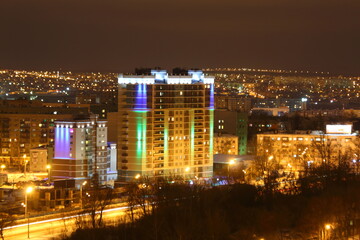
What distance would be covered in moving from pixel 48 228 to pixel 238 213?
4089mm

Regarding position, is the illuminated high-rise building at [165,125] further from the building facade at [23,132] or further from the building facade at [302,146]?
the building facade at [23,132]

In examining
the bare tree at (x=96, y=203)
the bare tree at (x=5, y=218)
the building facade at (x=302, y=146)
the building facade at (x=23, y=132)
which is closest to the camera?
the bare tree at (x=5, y=218)

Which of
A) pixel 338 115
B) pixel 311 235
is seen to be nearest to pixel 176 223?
pixel 311 235

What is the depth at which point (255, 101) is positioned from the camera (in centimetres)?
6731

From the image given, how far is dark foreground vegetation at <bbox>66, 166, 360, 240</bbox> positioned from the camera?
17297 millimetres

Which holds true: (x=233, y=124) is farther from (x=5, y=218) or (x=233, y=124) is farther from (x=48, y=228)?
(x=48, y=228)

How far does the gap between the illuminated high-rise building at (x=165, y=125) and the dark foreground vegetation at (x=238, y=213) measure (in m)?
4.43

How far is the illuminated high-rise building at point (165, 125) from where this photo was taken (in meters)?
27.2

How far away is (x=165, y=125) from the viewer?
28.0 meters

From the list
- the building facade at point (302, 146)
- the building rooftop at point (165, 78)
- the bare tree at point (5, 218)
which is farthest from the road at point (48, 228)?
the building facade at point (302, 146)

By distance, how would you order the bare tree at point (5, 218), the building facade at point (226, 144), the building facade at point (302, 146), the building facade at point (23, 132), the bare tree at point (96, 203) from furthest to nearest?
the building facade at point (226, 144) < the building facade at point (23, 132) < the building facade at point (302, 146) < the bare tree at point (96, 203) < the bare tree at point (5, 218)

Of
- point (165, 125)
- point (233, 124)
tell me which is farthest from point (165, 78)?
point (233, 124)

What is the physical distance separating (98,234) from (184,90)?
1185 cm

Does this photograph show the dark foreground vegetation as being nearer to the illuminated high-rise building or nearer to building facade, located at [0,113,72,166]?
the illuminated high-rise building
